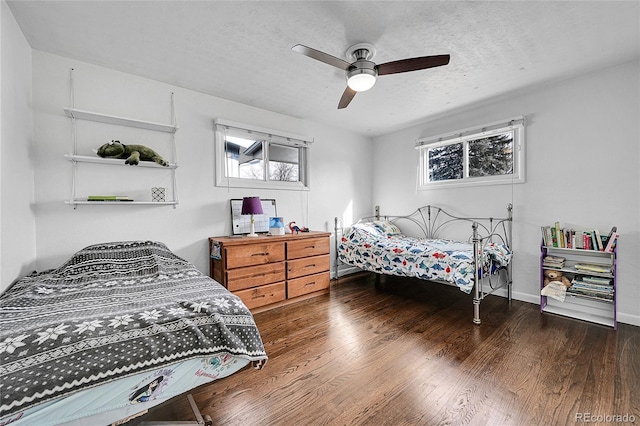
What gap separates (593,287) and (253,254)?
130 inches

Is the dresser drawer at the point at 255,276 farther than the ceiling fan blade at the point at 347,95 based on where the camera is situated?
Yes

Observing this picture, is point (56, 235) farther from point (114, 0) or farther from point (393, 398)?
point (393, 398)

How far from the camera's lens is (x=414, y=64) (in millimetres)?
1985

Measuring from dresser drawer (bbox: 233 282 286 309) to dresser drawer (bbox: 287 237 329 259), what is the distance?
0.38m

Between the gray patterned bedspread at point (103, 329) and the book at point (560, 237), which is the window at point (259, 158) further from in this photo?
the book at point (560, 237)

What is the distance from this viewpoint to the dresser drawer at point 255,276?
2.82 m

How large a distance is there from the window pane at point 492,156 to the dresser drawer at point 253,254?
281cm

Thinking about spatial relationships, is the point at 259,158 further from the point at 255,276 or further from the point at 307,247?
the point at 255,276

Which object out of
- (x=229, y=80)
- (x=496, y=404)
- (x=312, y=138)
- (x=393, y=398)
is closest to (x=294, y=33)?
(x=229, y=80)

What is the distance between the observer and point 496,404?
155cm

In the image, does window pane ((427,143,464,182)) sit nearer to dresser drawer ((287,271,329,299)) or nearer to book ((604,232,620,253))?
book ((604,232,620,253))

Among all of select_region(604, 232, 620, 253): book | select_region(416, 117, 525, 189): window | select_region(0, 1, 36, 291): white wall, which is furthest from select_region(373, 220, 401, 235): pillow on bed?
select_region(0, 1, 36, 291): white wall

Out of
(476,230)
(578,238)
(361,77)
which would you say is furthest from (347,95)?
(578,238)

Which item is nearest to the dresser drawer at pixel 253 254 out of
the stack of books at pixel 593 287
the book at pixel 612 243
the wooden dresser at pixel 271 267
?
the wooden dresser at pixel 271 267
